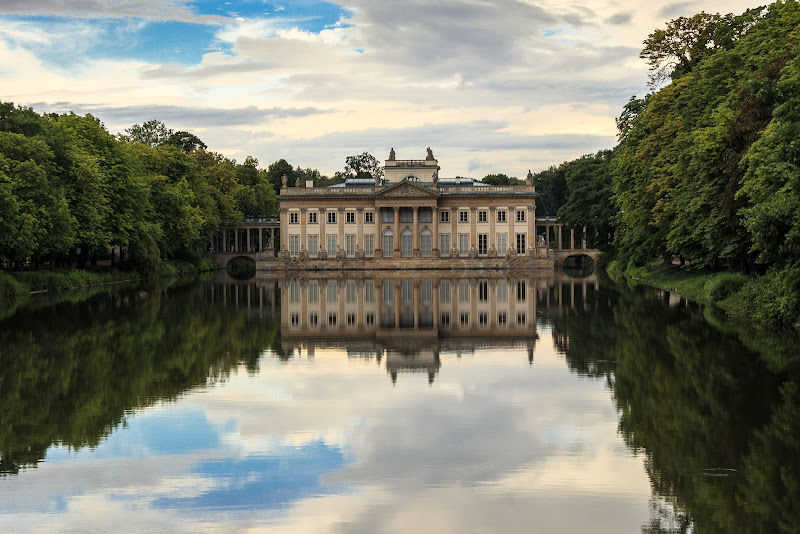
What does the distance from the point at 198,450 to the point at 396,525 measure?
439 cm

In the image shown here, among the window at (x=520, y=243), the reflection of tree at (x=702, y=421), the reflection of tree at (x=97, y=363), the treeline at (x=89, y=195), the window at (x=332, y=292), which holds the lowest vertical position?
the reflection of tree at (x=702, y=421)

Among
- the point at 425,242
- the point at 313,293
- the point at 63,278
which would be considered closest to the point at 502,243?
the point at 425,242

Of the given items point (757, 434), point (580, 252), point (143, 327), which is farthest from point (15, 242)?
point (580, 252)

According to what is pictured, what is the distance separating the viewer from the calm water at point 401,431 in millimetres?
10781

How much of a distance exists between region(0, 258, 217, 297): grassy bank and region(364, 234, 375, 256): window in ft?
92.5

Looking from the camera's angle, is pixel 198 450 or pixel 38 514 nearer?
pixel 38 514

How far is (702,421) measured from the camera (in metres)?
15.4

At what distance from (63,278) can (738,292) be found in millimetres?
37952

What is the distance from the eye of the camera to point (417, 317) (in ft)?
121

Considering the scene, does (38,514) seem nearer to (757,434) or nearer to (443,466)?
(443,466)

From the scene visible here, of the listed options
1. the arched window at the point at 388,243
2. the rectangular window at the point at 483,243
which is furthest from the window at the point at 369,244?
the rectangular window at the point at 483,243

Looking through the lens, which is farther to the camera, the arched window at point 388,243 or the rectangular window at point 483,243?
the arched window at point 388,243

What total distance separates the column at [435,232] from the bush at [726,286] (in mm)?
61330

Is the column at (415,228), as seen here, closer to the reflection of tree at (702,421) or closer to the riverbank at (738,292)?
the riverbank at (738,292)
